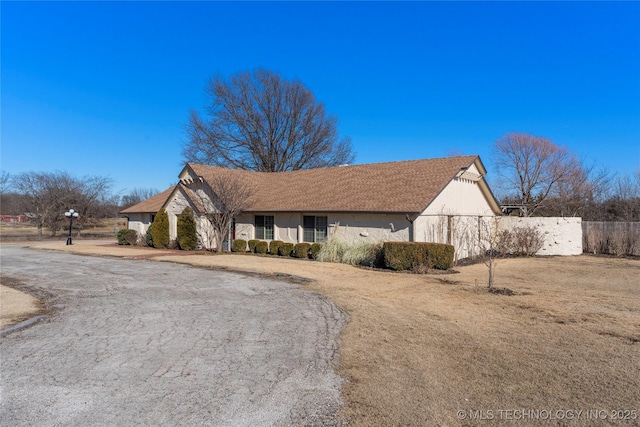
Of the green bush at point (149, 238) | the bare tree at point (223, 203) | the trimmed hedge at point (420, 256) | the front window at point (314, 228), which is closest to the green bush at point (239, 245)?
the bare tree at point (223, 203)

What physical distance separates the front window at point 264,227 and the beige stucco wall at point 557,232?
13.4 meters

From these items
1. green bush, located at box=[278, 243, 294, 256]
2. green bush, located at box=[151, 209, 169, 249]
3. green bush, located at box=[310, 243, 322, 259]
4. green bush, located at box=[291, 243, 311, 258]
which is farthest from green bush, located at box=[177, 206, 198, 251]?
green bush, located at box=[310, 243, 322, 259]

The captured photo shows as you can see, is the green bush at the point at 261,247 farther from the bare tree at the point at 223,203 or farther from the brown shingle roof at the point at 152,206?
the brown shingle roof at the point at 152,206

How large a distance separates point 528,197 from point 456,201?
17540mm

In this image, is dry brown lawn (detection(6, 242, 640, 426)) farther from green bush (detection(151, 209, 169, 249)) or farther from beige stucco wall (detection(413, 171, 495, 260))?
green bush (detection(151, 209, 169, 249))

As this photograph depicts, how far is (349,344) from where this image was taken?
6020 millimetres

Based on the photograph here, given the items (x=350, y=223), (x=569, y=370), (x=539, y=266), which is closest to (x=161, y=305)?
(x=569, y=370)

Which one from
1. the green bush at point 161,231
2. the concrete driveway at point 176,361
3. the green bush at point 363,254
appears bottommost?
the concrete driveway at point 176,361

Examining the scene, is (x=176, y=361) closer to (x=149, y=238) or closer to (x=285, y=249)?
(x=285, y=249)

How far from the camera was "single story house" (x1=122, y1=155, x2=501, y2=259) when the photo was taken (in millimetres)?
17312

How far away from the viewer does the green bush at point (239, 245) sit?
22.1 m

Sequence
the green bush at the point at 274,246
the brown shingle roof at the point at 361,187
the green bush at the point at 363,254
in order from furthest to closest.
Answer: the green bush at the point at 274,246 < the brown shingle roof at the point at 361,187 < the green bush at the point at 363,254

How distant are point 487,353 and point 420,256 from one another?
9.06 m

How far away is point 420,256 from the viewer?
14.5 meters
